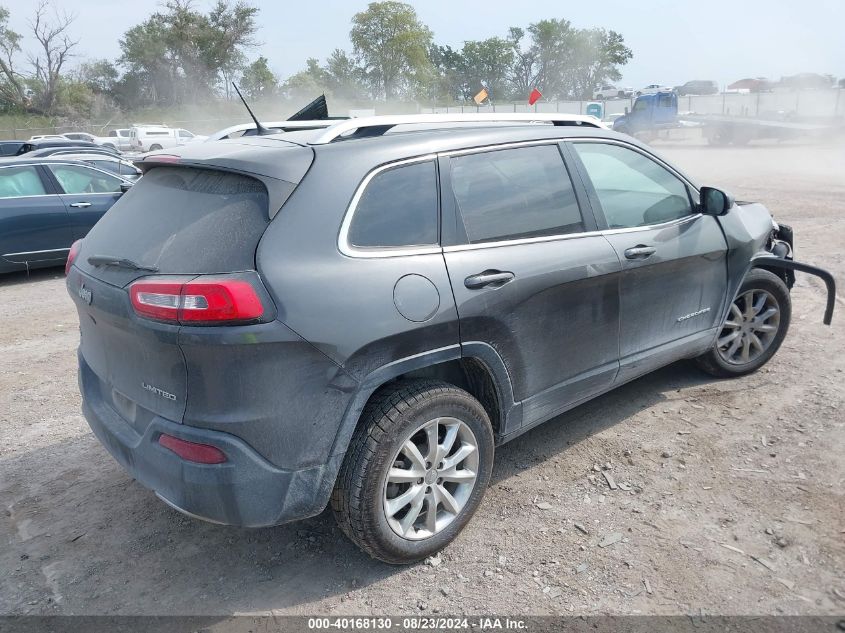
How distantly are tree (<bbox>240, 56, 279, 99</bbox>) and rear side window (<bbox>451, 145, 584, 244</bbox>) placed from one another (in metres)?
69.8

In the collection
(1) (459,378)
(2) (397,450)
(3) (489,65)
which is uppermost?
(3) (489,65)

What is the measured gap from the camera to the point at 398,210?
2955 millimetres

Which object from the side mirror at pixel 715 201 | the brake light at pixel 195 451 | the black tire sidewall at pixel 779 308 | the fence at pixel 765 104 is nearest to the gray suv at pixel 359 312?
the brake light at pixel 195 451

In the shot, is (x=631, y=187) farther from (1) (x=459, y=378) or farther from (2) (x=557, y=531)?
(2) (x=557, y=531)

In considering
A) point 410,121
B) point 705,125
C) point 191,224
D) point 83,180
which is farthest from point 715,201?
point 705,125

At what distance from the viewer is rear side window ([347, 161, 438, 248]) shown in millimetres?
2846

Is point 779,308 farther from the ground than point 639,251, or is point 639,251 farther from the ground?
point 639,251

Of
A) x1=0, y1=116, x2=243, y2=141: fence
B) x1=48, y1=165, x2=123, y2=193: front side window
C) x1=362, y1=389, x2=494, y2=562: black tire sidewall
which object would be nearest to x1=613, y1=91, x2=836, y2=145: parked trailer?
x1=48, y1=165, x2=123, y2=193: front side window

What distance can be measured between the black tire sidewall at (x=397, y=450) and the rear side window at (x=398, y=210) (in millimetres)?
678

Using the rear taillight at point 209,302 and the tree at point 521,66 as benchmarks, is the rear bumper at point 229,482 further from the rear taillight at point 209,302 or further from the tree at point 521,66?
the tree at point 521,66

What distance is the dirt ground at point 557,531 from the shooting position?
2.84 meters

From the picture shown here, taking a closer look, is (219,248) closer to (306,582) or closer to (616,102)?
(306,582)

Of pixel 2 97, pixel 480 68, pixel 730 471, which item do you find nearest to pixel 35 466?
pixel 730 471

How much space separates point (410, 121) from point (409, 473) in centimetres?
163
